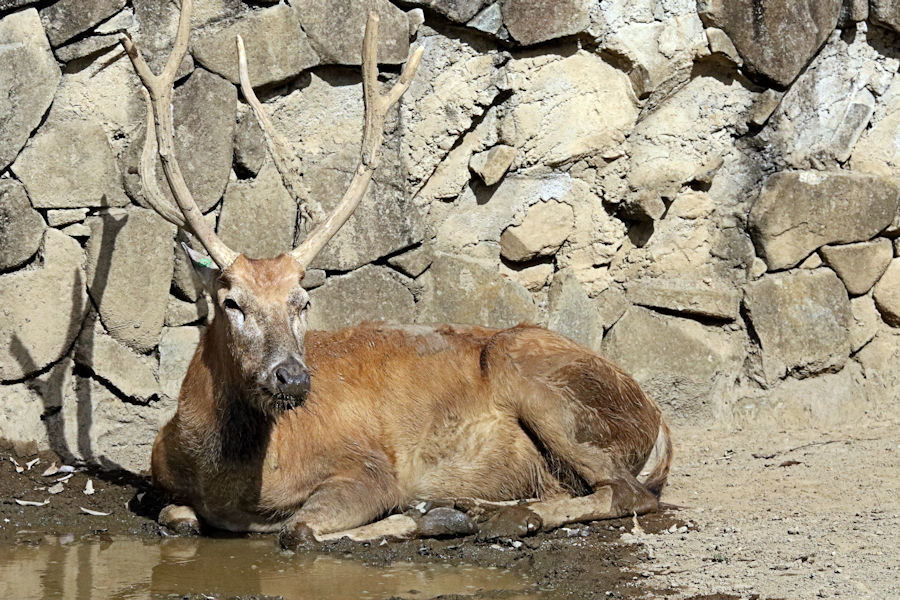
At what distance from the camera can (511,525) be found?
6.07 meters

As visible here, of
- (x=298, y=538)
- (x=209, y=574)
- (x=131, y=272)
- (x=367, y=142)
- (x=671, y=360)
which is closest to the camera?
(x=209, y=574)

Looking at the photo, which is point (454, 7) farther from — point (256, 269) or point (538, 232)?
point (256, 269)

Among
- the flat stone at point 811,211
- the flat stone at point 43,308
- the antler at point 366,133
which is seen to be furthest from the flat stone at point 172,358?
the flat stone at point 811,211

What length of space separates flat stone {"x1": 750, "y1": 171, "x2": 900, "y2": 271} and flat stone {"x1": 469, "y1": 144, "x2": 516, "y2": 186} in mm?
1705

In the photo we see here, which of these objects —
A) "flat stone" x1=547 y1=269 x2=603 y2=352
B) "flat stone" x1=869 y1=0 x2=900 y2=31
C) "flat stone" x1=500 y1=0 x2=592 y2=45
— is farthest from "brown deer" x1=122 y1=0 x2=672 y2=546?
"flat stone" x1=869 y1=0 x2=900 y2=31

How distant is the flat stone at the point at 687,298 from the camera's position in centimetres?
809

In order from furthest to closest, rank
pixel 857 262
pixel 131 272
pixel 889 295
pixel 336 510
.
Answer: pixel 889 295
pixel 857 262
pixel 131 272
pixel 336 510

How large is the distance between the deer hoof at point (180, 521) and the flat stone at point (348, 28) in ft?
9.39

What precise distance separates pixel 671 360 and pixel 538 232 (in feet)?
4.00

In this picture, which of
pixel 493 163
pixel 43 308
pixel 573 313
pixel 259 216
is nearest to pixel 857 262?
pixel 573 313

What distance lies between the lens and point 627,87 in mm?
8086

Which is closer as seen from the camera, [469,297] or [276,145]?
[276,145]

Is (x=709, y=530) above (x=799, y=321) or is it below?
below

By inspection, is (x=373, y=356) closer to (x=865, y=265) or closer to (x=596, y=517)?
(x=596, y=517)
